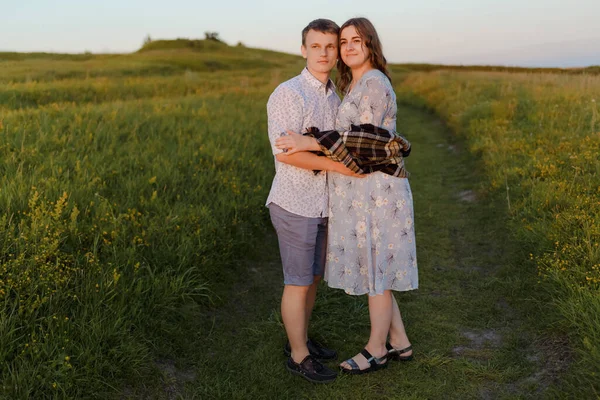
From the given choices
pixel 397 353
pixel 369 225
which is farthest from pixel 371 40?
pixel 397 353

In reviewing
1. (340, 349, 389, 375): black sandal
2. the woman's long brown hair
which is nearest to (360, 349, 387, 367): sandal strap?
(340, 349, 389, 375): black sandal

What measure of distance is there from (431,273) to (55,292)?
358 cm

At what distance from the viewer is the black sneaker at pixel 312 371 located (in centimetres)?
355

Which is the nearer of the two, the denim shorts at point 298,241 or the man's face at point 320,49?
the man's face at point 320,49

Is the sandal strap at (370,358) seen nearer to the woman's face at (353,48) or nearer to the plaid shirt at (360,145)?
the plaid shirt at (360,145)

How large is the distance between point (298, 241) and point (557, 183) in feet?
13.2

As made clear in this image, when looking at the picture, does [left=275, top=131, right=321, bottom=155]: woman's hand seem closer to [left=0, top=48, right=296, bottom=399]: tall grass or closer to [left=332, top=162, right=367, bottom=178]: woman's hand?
[left=332, top=162, right=367, bottom=178]: woman's hand

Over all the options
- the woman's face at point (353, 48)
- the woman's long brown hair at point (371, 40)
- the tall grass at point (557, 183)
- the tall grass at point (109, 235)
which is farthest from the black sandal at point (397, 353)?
the woman's face at point (353, 48)

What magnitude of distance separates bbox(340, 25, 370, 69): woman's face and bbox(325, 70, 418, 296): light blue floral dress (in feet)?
0.36

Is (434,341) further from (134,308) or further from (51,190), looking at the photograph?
(51,190)

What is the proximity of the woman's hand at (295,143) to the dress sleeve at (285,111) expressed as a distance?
0.07 meters

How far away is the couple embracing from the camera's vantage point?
316 cm

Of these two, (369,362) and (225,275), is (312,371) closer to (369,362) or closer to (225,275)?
(369,362)

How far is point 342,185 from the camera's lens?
3.38 m
